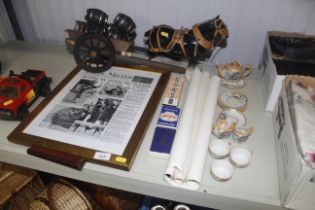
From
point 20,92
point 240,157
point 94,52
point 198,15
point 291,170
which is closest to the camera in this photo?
point 291,170

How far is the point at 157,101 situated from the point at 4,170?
28.9 inches

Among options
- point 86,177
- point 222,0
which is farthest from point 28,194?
point 222,0

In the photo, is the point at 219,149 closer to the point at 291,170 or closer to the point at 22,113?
the point at 291,170

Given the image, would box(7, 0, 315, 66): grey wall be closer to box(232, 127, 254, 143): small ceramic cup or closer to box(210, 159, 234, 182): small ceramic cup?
box(232, 127, 254, 143): small ceramic cup

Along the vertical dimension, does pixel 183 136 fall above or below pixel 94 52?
below

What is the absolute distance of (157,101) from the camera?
0.87m

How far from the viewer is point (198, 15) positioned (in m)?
1.04

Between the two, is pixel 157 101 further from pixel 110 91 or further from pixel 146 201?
pixel 146 201

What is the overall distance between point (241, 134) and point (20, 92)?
0.66 m

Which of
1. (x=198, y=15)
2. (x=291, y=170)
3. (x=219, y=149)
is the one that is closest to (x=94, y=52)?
(x=198, y=15)

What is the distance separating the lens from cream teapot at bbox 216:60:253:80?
0.94 metres

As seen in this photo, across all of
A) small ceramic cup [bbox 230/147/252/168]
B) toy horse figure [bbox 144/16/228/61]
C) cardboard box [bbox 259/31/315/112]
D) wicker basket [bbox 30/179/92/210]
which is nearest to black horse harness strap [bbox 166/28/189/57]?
toy horse figure [bbox 144/16/228/61]

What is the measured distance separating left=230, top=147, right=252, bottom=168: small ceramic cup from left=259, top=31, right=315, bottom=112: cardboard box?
0.21 meters

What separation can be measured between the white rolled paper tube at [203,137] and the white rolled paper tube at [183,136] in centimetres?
2
